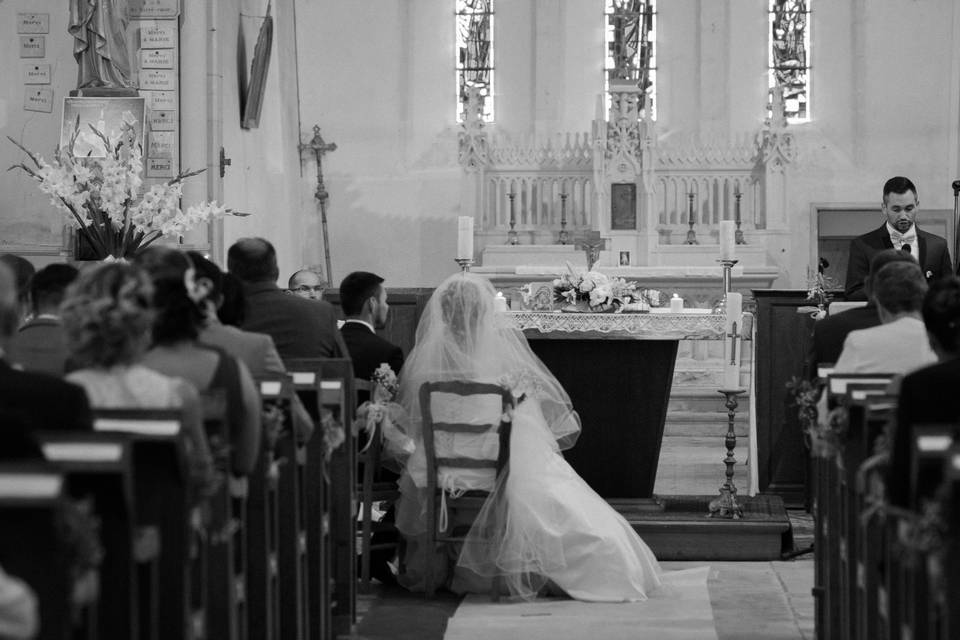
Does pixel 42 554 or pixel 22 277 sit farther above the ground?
pixel 22 277

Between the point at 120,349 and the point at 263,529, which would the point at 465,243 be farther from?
the point at 120,349

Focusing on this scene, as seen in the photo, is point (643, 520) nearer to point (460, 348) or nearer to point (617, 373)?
point (617, 373)

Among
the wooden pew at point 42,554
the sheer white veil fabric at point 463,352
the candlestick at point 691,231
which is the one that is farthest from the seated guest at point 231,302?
the candlestick at point 691,231

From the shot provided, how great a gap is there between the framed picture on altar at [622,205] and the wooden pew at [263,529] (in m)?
11.3

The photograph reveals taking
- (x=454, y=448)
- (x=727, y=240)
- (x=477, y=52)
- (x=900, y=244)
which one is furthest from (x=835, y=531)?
(x=477, y=52)

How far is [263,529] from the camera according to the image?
14.9 feet

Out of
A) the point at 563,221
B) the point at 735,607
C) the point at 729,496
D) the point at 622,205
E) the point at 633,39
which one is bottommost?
the point at 735,607

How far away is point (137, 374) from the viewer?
3695mm

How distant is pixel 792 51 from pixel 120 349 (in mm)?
14415

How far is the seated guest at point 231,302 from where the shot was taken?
17.3 ft

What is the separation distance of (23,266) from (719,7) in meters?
12.2

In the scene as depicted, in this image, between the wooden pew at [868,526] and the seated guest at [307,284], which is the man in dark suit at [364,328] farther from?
the wooden pew at [868,526]

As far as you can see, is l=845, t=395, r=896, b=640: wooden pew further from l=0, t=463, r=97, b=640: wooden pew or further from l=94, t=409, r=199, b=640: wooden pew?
l=0, t=463, r=97, b=640: wooden pew

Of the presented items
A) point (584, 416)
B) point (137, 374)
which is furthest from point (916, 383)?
point (584, 416)
